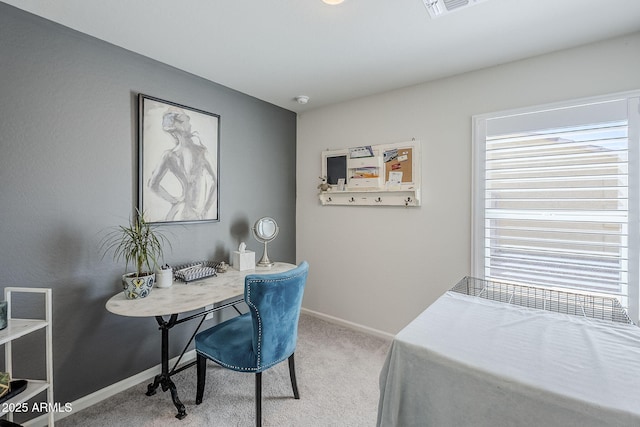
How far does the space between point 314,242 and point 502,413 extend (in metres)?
2.54

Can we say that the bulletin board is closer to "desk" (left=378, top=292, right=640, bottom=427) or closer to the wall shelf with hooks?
the wall shelf with hooks

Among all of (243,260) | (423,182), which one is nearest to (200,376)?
(243,260)

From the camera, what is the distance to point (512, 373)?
101 centimetres

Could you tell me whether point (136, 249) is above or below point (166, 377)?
above

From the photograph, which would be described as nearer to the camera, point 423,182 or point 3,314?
point 3,314

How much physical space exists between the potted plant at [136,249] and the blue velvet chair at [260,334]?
0.49 metres

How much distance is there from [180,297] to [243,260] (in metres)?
0.76

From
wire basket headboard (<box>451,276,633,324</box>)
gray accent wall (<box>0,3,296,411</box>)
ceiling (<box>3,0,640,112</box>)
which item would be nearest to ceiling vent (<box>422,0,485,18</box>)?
ceiling (<box>3,0,640,112</box>)

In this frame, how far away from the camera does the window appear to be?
1874 millimetres

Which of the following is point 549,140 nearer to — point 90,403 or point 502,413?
point 502,413

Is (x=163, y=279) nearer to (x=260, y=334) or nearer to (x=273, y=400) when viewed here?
(x=260, y=334)

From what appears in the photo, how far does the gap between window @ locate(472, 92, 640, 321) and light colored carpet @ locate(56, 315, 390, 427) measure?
1279mm

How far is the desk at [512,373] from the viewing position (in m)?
0.91

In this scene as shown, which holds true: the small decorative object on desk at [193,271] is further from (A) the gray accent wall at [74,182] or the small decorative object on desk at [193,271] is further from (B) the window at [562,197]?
→ (B) the window at [562,197]
